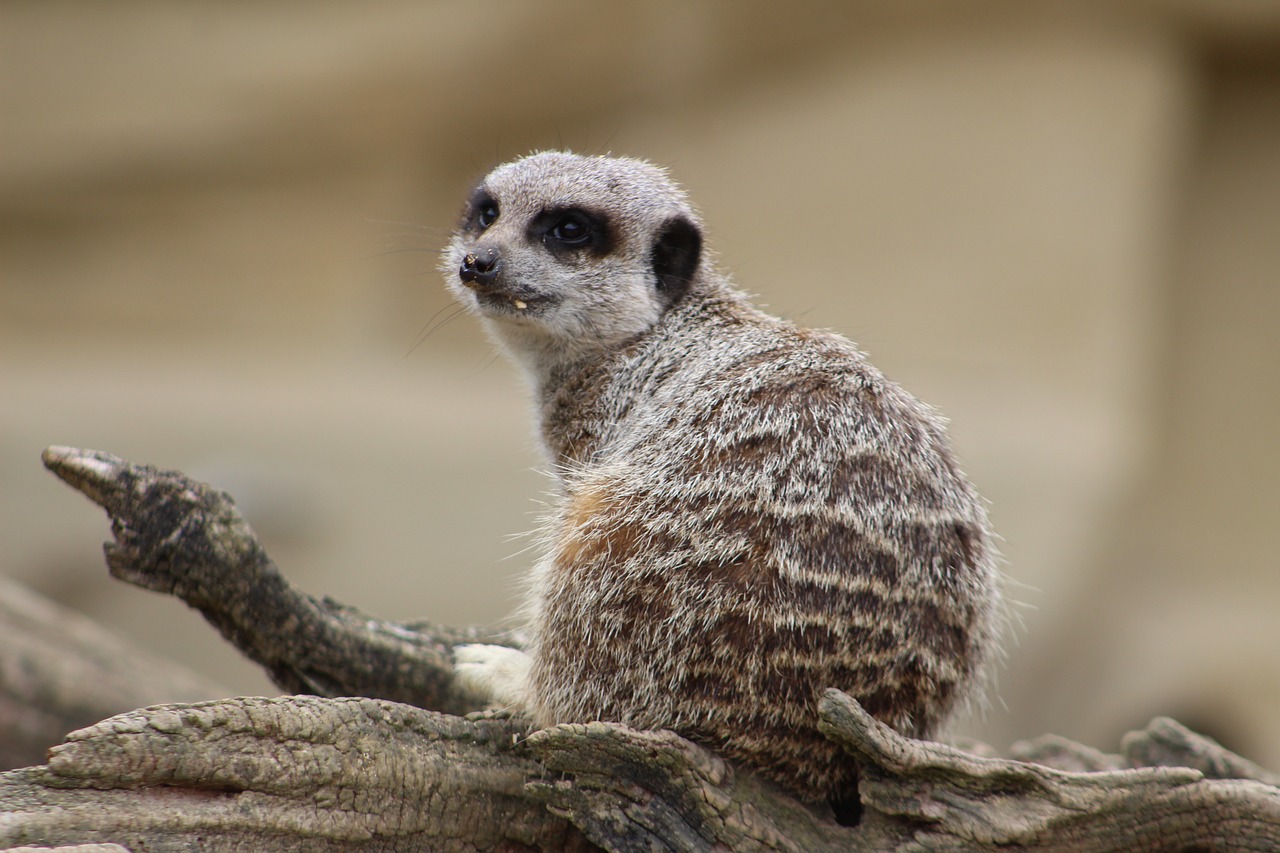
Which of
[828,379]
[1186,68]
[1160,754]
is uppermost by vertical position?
[1186,68]

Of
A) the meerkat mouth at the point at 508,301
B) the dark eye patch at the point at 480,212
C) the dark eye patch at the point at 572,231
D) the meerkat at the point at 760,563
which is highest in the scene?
the dark eye patch at the point at 480,212

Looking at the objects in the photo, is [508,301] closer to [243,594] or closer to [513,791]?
[243,594]

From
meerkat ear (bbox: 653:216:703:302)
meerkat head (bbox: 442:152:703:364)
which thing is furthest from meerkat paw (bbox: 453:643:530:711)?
meerkat ear (bbox: 653:216:703:302)

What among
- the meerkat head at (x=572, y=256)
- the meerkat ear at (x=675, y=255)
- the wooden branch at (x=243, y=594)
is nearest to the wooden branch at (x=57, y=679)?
the wooden branch at (x=243, y=594)

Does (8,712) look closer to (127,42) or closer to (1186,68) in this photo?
(127,42)

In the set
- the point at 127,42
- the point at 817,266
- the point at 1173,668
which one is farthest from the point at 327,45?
the point at 1173,668

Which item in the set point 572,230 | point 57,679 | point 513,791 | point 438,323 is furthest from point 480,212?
point 438,323

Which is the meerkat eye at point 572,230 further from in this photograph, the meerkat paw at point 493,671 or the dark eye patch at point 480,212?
the meerkat paw at point 493,671

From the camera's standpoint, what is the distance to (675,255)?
315 cm

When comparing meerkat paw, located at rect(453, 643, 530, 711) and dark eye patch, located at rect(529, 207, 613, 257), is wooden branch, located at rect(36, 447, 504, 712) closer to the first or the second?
meerkat paw, located at rect(453, 643, 530, 711)

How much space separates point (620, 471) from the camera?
8.26ft

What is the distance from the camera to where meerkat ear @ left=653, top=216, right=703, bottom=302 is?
10.3 feet

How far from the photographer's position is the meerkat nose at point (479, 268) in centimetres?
289

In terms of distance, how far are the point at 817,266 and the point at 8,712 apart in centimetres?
526
